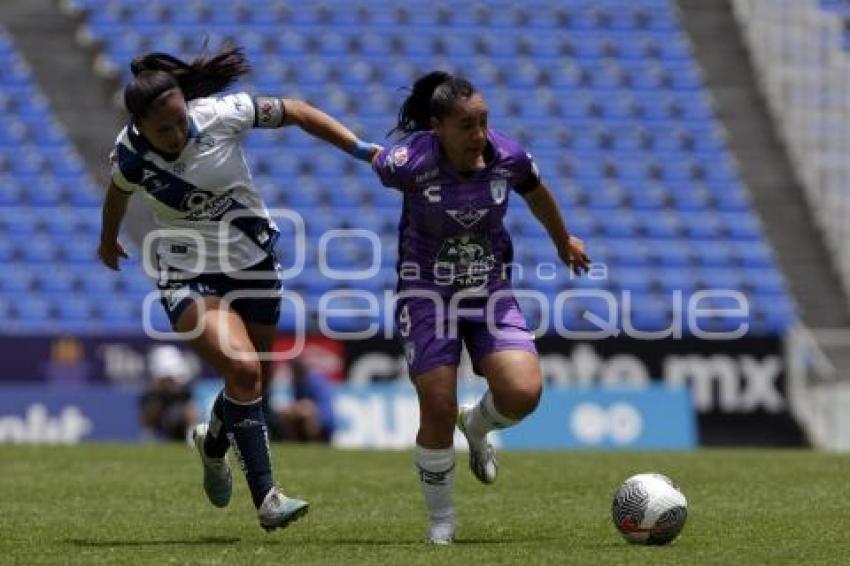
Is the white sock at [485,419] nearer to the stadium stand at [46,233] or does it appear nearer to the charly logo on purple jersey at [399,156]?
the charly logo on purple jersey at [399,156]

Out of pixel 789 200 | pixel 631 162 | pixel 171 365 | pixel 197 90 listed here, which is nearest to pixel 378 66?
pixel 631 162

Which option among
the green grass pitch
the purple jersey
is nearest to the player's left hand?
the purple jersey

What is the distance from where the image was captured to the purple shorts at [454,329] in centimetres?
835

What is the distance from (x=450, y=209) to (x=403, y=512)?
224cm

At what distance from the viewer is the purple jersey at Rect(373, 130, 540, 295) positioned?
8.29 meters

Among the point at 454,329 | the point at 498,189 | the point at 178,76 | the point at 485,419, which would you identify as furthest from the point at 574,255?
the point at 178,76

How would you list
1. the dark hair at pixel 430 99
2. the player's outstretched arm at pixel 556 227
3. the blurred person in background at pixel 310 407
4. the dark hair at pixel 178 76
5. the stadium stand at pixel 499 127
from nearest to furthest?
the dark hair at pixel 430 99 → the dark hair at pixel 178 76 → the player's outstretched arm at pixel 556 227 → the blurred person in background at pixel 310 407 → the stadium stand at pixel 499 127

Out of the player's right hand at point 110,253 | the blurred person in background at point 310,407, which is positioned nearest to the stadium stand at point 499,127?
the blurred person in background at point 310,407

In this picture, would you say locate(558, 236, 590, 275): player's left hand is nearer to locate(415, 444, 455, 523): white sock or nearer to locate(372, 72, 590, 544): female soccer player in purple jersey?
locate(372, 72, 590, 544): female soccer player in purple jersey

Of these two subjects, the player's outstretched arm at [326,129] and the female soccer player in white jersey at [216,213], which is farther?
the player's outstretched arm at [326,129]

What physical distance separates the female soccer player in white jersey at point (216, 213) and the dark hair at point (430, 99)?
0.25 metres

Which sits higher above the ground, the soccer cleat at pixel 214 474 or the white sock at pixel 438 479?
the white sock at pixel 438 479

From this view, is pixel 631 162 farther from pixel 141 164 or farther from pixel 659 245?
pixel 141 164

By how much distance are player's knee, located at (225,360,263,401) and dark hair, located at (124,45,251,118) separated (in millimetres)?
1230
